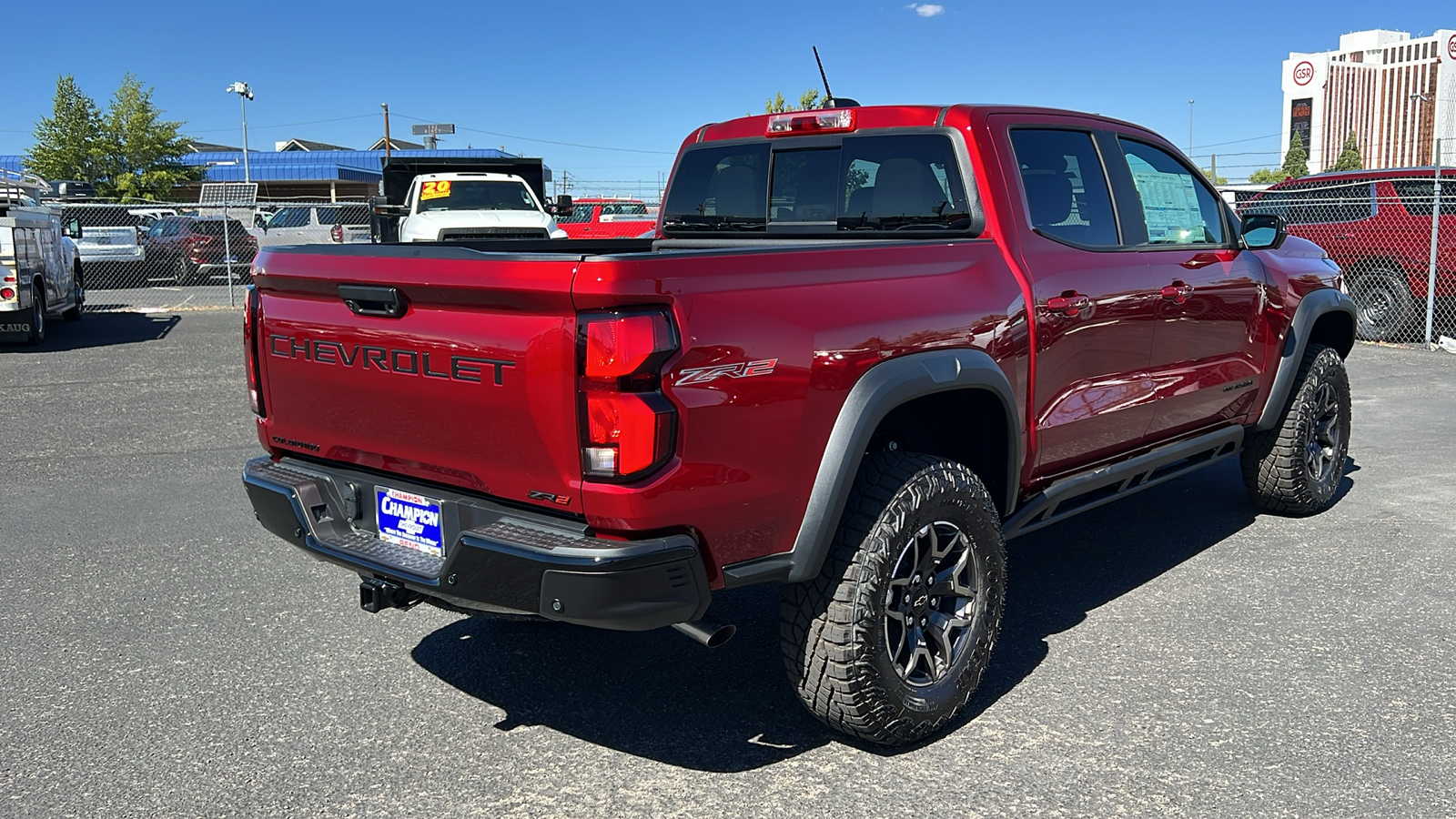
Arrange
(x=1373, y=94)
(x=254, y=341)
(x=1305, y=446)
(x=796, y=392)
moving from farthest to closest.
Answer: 1. (x=1373, y=94)
2. (x=1305, y=446)
3. (x=254, y=341)
4. (x=796, y=392)

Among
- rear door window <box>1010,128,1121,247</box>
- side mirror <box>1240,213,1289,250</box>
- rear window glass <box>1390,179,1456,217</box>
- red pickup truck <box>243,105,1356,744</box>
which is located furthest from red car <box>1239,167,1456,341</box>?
rear door window <box>1010,128,1121,247</box>

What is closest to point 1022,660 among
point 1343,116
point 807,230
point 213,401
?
point 807,230

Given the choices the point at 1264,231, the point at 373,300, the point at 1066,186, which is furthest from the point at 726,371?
the point at 1264,231

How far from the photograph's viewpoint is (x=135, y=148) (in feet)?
159

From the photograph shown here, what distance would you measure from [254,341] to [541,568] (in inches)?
61.2

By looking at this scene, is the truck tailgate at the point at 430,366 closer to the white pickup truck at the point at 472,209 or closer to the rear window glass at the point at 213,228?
the white pickup truck at the point at 472,209

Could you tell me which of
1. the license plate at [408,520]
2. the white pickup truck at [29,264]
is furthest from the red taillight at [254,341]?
the white pickup truck at [29,264]

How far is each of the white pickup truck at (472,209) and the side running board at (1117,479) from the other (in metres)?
11.8

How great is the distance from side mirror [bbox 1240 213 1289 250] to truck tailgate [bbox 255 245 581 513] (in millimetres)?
3667

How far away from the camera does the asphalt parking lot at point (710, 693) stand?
323 cm

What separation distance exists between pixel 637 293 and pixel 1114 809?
6.00 ft

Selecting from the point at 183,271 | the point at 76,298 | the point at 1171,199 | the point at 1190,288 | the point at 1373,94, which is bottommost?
the point at 76,298

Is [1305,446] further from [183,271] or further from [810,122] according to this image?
[183,271]

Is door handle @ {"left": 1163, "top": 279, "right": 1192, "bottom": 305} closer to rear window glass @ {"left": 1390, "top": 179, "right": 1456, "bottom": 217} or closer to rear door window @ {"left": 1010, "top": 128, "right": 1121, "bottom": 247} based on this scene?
rear door window @ {"left": 1010, "top": 128, "right": 1121, "bottom": 247}
